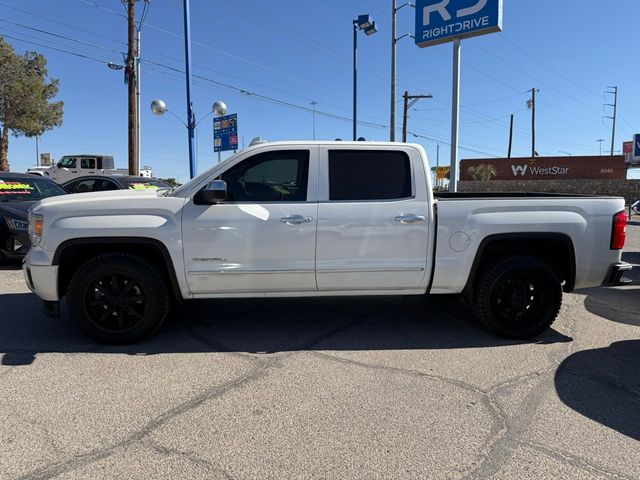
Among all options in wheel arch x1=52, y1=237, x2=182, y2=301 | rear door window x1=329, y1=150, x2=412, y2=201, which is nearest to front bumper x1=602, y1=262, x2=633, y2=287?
rear door window x1=329, y1=150, x2=412, y2=201

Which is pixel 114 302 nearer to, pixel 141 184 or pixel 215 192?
pixel 215 192

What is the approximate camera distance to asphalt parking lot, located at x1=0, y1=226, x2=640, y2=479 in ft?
8.46

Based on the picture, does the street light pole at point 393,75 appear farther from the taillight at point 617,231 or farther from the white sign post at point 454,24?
the taillight at point 617,231

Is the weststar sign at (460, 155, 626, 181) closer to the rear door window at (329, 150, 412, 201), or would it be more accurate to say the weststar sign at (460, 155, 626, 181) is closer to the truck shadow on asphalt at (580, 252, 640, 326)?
the truck shadow on asphalt at (580, 252, 640, 326)

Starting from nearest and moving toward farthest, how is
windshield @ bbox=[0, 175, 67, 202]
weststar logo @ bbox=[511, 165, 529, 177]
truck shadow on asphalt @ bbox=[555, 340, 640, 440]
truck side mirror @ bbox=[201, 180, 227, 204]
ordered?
truck shadow on asphalt @ bbox=[555, 340, 640, 440]
truck side mirror @ bbox=[201, 180, 227, 204]
windshield @ bbox=[0, 175, 67, 202]
weststar logo @ bbox=[511, 165, 529, 177]

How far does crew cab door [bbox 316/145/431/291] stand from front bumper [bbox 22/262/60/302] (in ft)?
7.97

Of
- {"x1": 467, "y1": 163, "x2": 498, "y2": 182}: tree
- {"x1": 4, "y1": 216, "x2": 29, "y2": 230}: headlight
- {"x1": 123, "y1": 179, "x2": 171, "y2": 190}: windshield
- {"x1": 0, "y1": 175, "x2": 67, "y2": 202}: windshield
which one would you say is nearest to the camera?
{"x1": 4, "y1": 216, "x2": 29, "y2": 230}: headlight

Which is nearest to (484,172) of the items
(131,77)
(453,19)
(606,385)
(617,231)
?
(131,77)

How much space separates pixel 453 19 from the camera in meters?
11.6

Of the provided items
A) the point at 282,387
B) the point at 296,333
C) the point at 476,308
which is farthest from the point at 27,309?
the point at 476,308

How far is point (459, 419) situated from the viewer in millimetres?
3066

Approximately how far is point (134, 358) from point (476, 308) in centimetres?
328

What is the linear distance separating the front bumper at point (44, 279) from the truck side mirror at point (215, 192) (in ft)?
5.04

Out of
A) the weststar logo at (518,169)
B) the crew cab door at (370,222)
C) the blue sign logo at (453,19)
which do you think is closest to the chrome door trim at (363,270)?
the crew cab door at (370,222)
